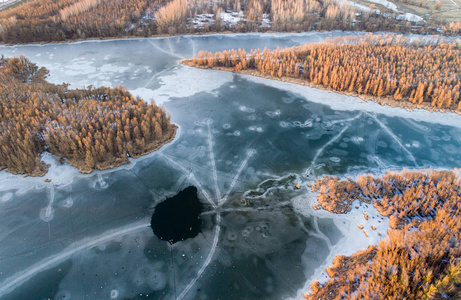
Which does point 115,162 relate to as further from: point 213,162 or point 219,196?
point 219,196

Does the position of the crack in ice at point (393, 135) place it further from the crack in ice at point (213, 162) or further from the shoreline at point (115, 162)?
the shoreline at point (115, 162)

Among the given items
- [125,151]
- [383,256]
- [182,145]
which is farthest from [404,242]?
[125,151]

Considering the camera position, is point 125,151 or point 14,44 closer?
point 125,151

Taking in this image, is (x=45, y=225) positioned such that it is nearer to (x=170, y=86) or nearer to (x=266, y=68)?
(x=170, y=86)

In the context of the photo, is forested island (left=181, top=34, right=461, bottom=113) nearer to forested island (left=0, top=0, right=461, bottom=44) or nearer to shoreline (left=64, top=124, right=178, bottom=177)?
forested island (left=0, top=0, right=461, bottom=44)

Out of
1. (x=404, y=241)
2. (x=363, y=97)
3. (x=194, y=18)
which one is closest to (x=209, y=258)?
(x=404, y=241)

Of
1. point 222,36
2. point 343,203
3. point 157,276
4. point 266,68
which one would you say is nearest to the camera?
point 157,276
